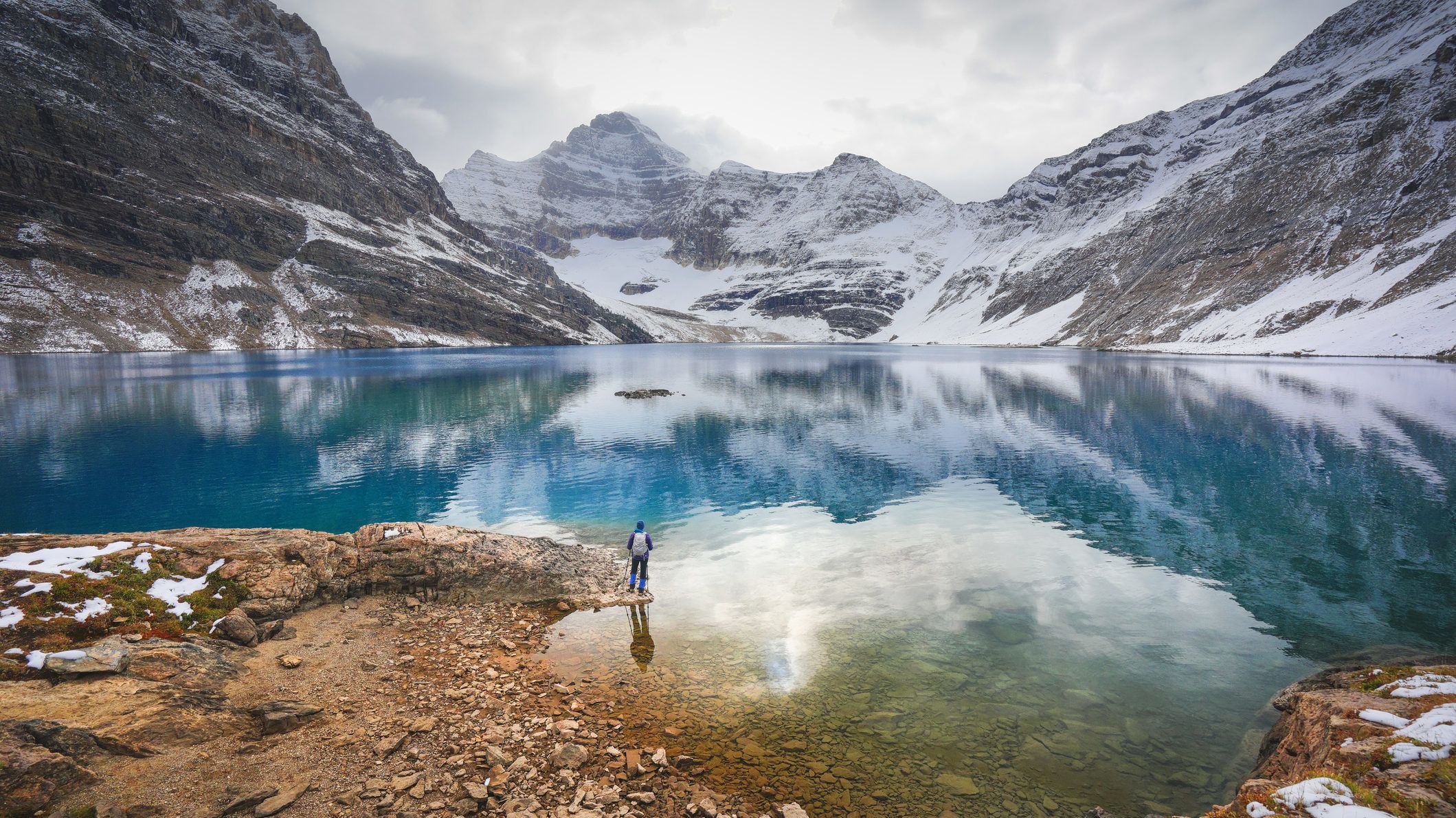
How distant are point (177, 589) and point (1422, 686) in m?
25.1

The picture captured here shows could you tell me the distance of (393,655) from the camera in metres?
14.5

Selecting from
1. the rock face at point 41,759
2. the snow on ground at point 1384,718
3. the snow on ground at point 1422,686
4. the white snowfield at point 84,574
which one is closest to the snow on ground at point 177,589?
the white snowfield at point 84,574

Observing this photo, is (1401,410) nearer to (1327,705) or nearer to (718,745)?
(1327,705)

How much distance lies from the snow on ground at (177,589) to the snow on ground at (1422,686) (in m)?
24.1

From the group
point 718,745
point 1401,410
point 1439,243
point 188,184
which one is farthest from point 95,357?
point 1439,243

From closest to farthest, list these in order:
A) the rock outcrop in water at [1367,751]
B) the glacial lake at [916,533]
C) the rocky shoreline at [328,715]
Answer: the rock outcrop in water at [1367,751] → the rocky shoreline at [328,715] → the glacial lake at [916,533]

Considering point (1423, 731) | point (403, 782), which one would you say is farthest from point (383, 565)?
point (1423, 731)

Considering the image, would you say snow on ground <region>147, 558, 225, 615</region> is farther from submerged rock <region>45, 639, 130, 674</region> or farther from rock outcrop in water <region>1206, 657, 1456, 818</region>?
rock outcrop in water <region>1206, 657, 1456, 818</region>

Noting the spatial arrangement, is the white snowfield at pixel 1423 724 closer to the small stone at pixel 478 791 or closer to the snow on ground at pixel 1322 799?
the snow on ground at pixel 1322 799

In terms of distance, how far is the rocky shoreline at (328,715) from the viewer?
8445mm

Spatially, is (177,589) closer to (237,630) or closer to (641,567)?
(237,630)

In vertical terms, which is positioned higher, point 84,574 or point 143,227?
point 143,227

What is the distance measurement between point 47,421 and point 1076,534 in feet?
234

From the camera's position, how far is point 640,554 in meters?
19.1
